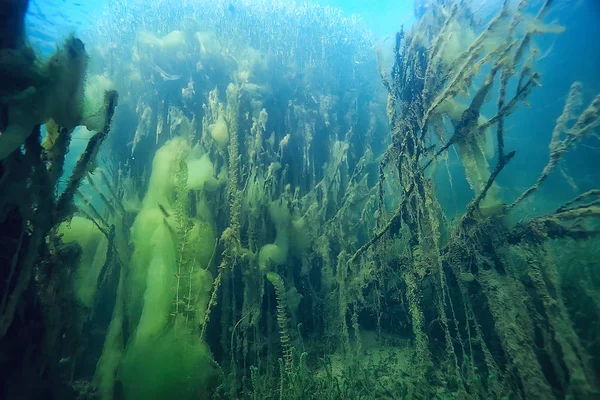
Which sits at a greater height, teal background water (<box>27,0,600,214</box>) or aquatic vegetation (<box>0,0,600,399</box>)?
teal background water (<box>27,0,600,214</box>)

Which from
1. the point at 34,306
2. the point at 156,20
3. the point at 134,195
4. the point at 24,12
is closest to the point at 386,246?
the point at 34,306

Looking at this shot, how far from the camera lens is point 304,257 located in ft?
13.0

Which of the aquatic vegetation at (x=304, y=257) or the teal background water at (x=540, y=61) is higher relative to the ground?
the teal background water at (x=540, y=61)

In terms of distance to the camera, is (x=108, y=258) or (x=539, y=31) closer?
(x=539, y=31)

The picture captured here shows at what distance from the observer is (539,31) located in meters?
2.64

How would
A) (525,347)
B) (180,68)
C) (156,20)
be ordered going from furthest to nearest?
1. (156,20)
2. (180,68)
3. (525,347)

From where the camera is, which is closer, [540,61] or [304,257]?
[304,257]

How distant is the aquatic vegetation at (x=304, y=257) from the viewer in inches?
76.4

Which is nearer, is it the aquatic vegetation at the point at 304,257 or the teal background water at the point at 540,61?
the aquatic vegetation at the point at 304,257

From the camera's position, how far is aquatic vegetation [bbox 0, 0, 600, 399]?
194 centimetres

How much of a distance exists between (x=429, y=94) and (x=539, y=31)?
1090mm

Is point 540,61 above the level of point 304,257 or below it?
above

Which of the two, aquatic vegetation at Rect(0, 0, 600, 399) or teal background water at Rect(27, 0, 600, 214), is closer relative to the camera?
aquatic vegetation at Rect(0, 0, 600, 399)

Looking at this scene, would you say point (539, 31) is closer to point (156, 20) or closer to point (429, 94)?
point (429, 94)
